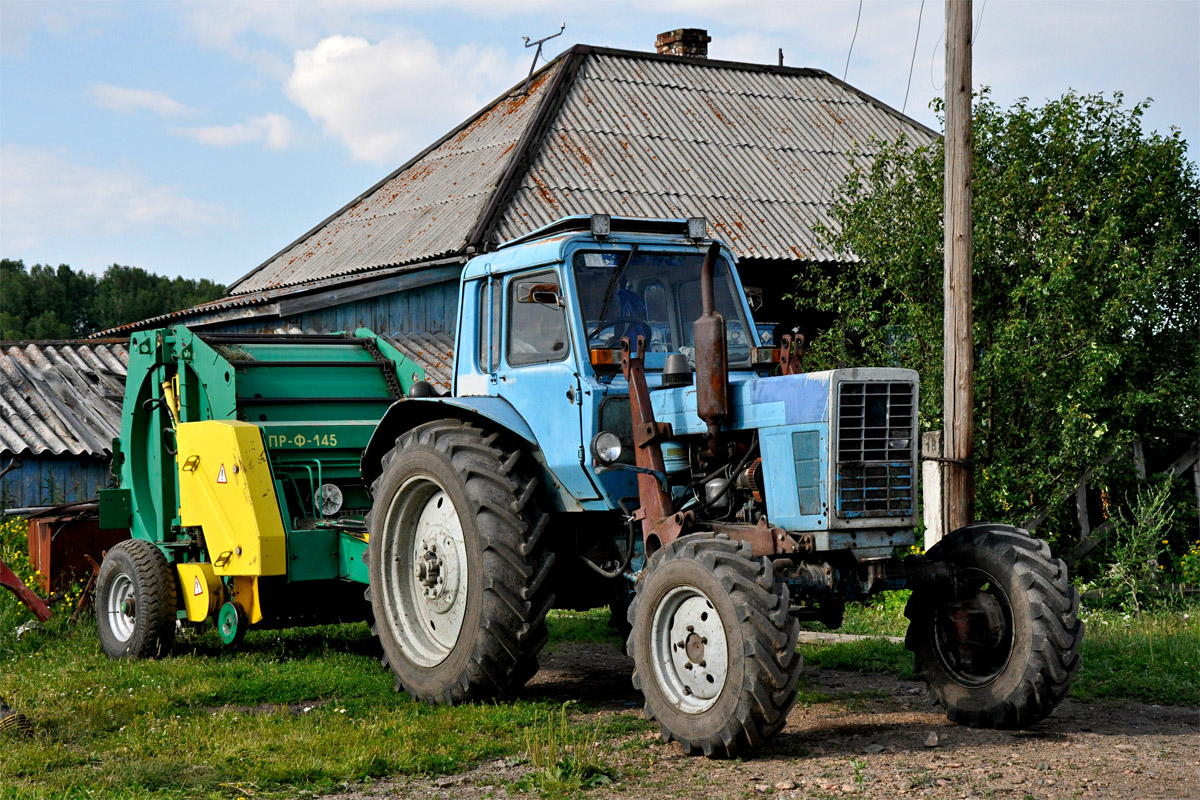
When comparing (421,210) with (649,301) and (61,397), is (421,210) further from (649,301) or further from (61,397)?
(649,301)

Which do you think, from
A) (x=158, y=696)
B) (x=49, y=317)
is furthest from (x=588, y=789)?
(x=49, y=317)

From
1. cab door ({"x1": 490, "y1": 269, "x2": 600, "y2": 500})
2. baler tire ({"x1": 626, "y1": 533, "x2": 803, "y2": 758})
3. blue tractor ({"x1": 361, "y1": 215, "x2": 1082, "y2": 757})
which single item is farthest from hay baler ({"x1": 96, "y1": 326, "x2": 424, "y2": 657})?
baler tire ({"x1": 626, "y1": 533, "x2": 803, "y2": 758})

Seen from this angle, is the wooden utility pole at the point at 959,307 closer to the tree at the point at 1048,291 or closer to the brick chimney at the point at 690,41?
the tree at the point at 1048,291

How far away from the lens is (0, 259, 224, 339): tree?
44719mm

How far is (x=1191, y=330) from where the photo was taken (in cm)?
1387

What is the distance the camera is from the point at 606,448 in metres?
6.94

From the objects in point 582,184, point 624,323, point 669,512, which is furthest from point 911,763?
point 582,184

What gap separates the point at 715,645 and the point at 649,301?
2293mm

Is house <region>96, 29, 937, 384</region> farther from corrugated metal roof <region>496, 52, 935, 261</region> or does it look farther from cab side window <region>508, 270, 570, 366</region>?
cab side window <region>508, 270, 570, 366</region>

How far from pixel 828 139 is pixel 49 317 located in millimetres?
32039

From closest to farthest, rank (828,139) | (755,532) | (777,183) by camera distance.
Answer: (755,532), (777,183), (828,139)

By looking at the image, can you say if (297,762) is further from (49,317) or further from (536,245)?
(49,317)

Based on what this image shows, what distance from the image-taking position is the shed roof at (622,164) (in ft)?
57.3

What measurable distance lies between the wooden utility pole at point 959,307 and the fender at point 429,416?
13.1 feet
